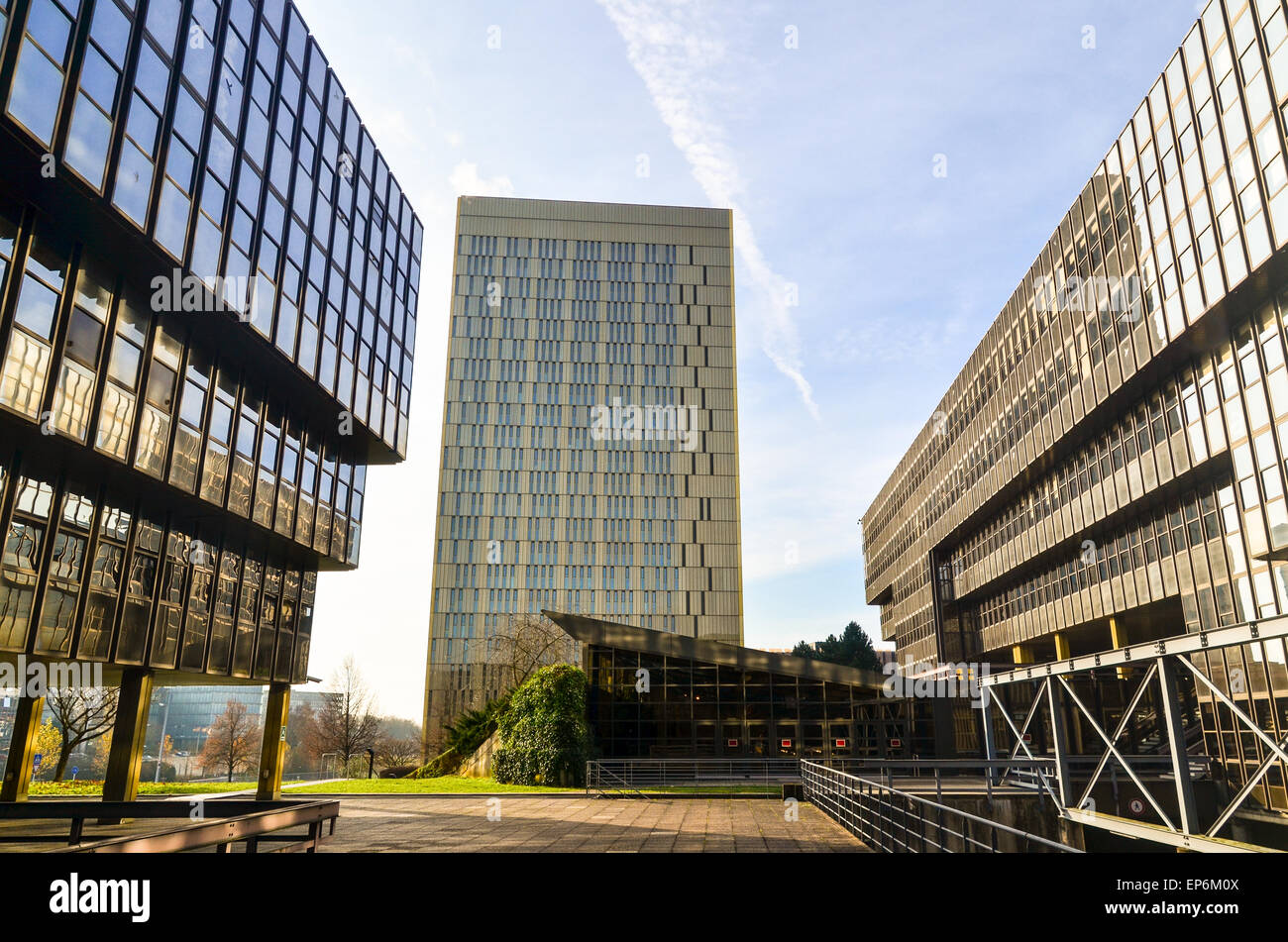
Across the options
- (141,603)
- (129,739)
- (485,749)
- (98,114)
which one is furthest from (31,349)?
(485,749)

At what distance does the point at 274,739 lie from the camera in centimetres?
2623

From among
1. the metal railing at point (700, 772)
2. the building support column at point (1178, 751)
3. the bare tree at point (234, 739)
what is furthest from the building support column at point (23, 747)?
the bare tree at point (234, 739)

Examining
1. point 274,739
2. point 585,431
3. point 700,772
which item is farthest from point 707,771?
point 585,431

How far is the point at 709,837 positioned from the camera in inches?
584

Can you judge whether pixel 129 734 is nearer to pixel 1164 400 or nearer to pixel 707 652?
pixel 707 652

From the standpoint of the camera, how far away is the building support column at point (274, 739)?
2545 cm

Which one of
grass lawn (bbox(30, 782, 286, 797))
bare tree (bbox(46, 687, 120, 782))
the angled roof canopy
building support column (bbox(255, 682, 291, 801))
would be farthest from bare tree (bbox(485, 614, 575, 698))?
bare tree (bbox(46, 687, 120, 782))

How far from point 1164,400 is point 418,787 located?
3073 cm

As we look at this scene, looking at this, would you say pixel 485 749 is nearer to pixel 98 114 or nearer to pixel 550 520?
pixel 98 114

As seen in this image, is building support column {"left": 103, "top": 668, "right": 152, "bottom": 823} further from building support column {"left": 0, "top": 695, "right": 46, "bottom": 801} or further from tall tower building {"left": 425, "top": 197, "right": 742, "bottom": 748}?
tall tower building {"left": 425, "top": 197, "right": 742, "bottom": 748}

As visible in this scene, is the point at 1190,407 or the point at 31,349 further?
the point at 1190,407

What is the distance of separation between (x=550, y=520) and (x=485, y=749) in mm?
45810

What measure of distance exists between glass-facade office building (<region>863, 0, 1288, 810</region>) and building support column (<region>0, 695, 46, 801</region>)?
31.7 metres

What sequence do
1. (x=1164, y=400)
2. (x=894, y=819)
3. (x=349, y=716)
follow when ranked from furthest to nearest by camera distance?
(x=349, y=716)
(x=1164, y=400)
(x=894, y=819)
